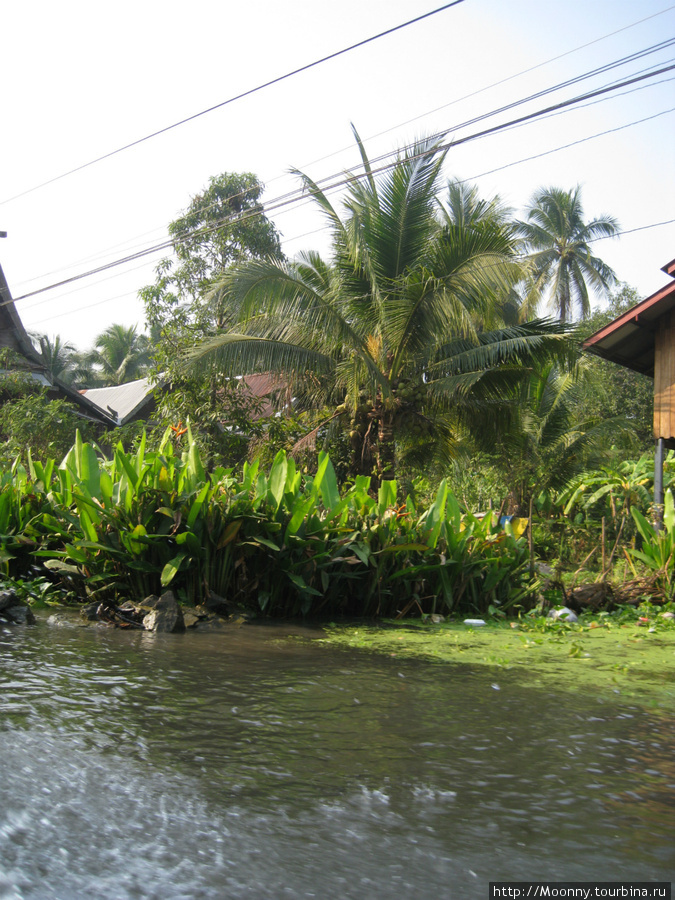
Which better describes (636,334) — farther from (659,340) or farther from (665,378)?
(665,378)

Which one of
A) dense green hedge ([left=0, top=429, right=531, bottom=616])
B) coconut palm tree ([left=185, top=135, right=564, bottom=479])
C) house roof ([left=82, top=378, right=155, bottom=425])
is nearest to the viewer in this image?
dense green hedge ([left=0, top=429, right=531, bottom=616])

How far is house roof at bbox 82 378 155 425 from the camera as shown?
23406 mm

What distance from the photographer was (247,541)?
5.98m

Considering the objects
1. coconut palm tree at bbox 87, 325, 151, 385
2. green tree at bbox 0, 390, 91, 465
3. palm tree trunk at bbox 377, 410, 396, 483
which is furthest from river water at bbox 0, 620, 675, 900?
coconut palm tree at bbox 87, 325, 151, 385

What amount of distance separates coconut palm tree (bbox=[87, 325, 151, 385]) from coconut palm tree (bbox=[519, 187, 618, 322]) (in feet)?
73.0

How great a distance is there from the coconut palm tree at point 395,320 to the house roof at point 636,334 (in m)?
0.70

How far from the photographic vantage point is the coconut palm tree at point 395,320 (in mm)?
11320

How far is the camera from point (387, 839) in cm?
218

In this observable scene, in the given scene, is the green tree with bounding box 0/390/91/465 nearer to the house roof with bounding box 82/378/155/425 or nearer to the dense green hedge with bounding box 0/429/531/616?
the house roof with bounding box 82/378/155/425

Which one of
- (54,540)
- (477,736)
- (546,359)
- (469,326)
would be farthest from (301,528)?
(546,359)

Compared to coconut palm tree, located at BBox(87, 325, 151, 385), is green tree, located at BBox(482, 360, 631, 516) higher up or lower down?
lower down

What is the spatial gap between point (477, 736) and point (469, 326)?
8.74 m

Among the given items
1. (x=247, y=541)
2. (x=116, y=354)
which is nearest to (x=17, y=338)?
(x=247, y=541)

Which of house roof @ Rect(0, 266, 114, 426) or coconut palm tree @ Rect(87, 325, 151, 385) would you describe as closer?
house roof @ Rect(0, 266, 114, 426)
